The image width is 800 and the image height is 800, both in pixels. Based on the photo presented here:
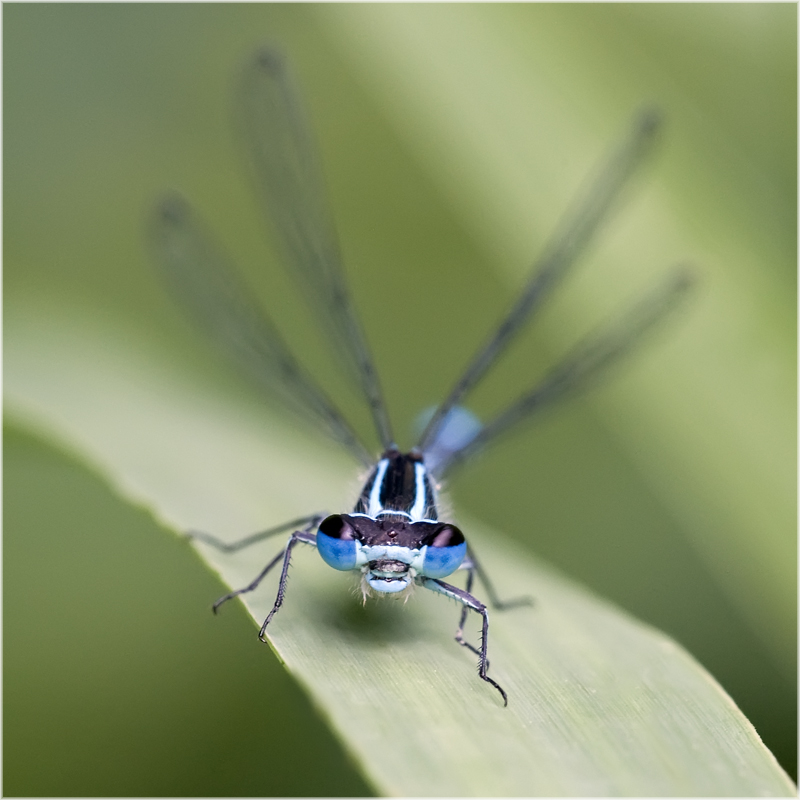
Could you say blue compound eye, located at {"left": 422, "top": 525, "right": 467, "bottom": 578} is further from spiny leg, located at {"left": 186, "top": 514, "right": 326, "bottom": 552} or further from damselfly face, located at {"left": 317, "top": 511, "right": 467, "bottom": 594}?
spiny leg, located at {"left": 186, "top": 514, "right": 326, "bottom": 552}

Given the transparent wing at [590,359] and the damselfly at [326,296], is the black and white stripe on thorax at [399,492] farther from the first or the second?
the transparent wing at [590,359]

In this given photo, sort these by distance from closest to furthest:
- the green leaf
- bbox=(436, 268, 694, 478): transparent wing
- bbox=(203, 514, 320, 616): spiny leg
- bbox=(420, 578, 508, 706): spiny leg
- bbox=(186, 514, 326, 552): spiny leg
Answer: the green leaf, bbox=(420, 578, 508, 706): spiny leg, bbox=(203, 514, 320, 616): spiny leg, bbox=(186, 514, 326, 552): spiny leg, bbox=(436, 268, 694, 478): transparent wing

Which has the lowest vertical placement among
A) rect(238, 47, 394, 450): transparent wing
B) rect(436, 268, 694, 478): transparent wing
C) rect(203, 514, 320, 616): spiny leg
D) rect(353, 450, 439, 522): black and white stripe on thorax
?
rect(203, 514, 320, 616): spiny leg

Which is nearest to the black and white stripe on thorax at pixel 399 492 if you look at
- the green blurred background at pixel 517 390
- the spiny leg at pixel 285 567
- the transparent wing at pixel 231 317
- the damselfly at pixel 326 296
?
the damselfly at pixel 326 296

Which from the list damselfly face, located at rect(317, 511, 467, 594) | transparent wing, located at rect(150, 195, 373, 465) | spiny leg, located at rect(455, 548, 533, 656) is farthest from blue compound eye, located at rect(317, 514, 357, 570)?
transparent wing, located at rect(150, 195, 373, 465)

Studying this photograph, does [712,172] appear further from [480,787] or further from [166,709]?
[166,709]

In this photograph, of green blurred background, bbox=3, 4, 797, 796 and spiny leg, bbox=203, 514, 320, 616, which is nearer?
spiny leg, bbox=203, 514, 320, 616

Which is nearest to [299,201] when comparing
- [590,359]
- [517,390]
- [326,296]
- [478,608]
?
[326,296]

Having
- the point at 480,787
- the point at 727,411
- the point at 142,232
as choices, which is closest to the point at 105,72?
the point at 142,232
